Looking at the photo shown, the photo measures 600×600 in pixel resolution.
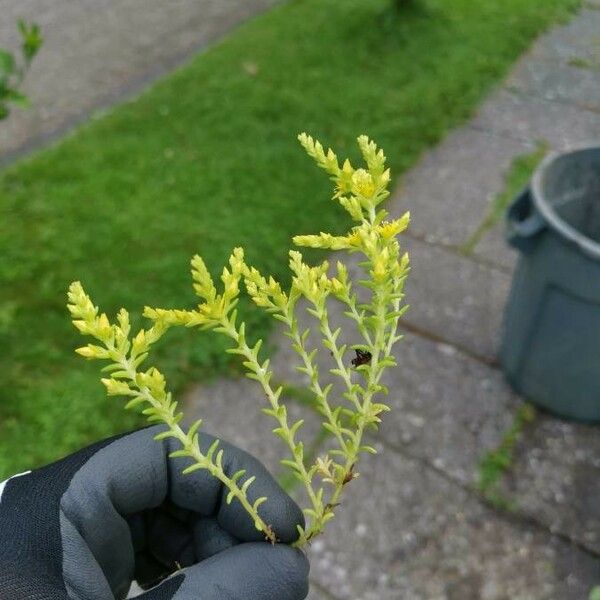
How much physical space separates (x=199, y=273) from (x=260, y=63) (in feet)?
15.5

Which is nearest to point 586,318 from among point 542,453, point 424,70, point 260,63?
point 542,453

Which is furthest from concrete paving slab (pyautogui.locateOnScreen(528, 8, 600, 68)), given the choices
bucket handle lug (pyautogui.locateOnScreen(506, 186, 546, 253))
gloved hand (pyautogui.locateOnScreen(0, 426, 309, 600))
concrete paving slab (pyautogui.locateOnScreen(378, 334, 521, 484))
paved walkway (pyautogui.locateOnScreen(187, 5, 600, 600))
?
gloved hand (pyautogui.locateOnScreen(0, 426, 309, 600))

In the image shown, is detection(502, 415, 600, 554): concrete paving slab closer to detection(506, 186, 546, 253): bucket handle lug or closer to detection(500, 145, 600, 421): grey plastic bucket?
detection(500, 145, 600, 421): grey plastic bucket

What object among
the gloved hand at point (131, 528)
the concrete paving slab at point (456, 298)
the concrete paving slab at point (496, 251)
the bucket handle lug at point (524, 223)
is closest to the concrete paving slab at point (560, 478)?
the concrete paving slab at point (456, 298)

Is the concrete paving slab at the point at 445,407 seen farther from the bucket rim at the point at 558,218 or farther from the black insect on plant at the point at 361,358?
the black insect on plant at the point at 361,358

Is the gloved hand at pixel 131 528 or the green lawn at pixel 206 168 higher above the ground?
the gloved hand at pixel 131 528

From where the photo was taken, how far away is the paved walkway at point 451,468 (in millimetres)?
2523

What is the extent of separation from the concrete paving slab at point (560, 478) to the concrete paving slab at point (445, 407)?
143 millimetres

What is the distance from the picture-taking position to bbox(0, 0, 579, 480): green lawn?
314 centimetres

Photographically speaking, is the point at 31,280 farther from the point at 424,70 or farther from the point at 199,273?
the point at 424,70

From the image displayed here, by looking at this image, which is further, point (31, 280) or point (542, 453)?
point (31, 280)

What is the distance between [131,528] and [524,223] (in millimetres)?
1760

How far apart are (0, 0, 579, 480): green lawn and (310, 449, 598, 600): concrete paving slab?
0.94m

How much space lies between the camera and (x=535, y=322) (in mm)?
2742
